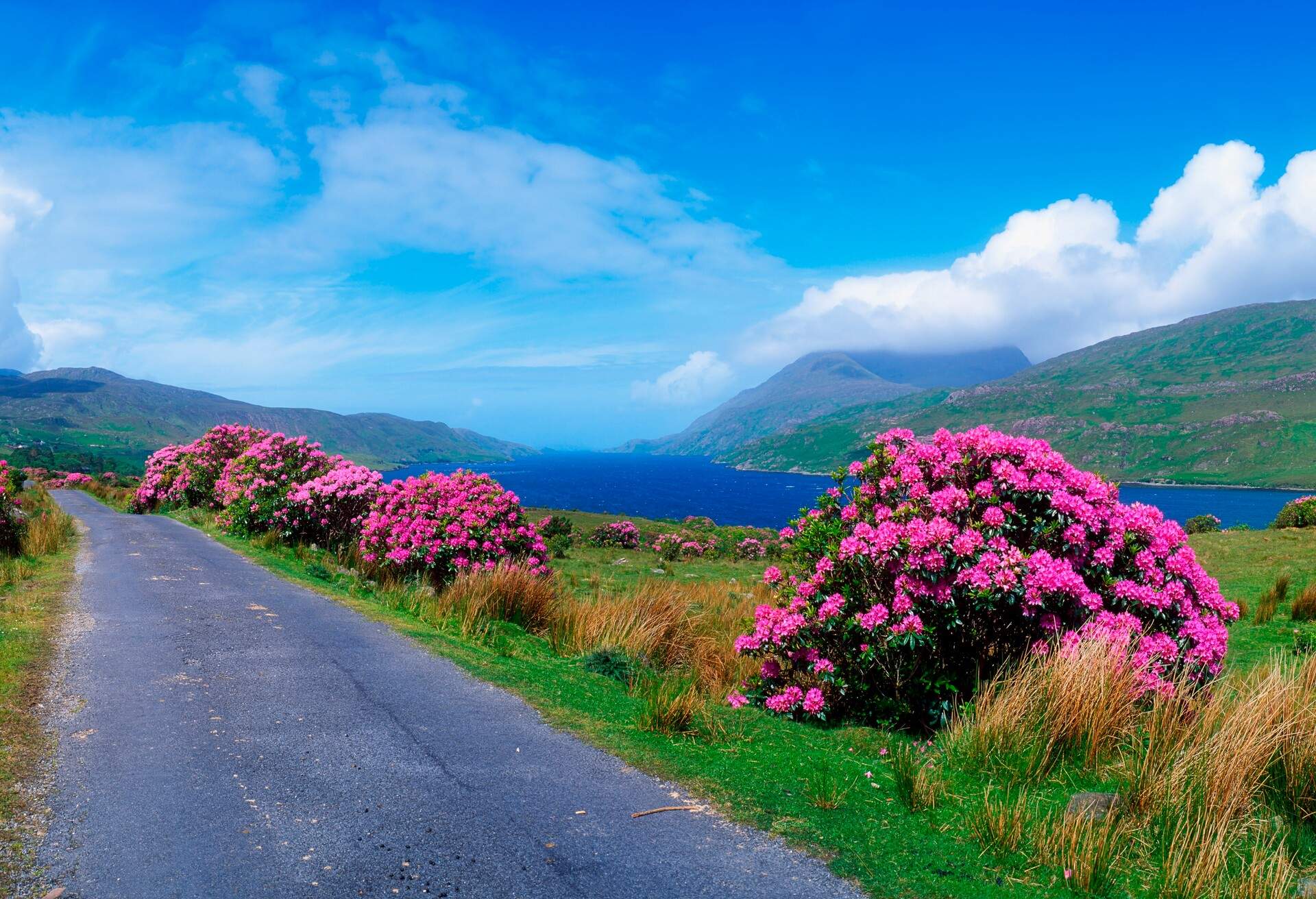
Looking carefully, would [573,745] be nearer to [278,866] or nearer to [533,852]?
[533,852]

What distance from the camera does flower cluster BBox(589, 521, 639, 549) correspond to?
36.6 meters

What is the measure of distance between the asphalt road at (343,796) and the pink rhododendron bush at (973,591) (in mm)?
2731

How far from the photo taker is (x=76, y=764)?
4.87m

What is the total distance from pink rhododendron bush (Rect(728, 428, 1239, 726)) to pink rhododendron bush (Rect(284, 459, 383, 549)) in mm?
14590

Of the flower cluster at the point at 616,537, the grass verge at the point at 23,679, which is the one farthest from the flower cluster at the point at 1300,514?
the grass verge at the point at 23,679

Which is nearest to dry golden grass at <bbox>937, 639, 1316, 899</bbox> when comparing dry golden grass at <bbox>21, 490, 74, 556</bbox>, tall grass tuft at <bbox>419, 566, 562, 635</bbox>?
tall grass tuft at <bbox>419, 566, 562, 635</bbox>

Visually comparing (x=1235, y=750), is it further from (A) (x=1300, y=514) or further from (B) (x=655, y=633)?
(A) (x=1300, y=514)

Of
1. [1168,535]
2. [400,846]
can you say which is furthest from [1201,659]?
[400,846]

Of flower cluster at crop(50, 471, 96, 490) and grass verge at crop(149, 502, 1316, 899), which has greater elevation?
flower cluster at crop(50, 471, 96, 490)

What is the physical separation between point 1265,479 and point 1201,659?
247776 mm

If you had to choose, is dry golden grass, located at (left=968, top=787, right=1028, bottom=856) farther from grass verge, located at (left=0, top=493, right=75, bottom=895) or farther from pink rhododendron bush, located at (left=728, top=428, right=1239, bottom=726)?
grass verge, located at (left=0, top=493, right=75, bottom=895)

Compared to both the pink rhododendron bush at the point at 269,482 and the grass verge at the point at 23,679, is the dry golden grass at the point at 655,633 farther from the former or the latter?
the pink rhododendron bush at the point at 269,482

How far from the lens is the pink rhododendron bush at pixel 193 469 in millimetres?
29422

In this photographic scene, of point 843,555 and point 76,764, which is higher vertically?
point 843,555
